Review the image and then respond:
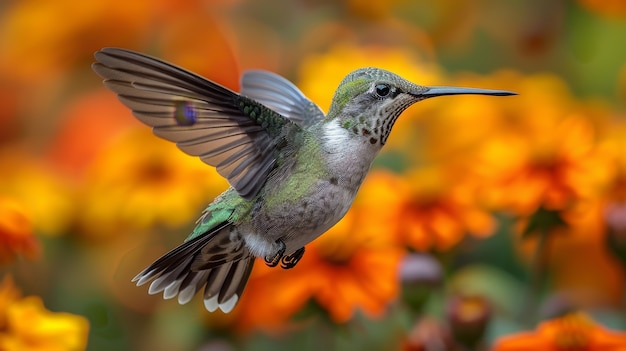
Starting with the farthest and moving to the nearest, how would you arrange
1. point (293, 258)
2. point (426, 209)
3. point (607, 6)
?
1. point (607, 6)
2. point (426, 209)
3. point (293, 258)

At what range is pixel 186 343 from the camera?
1317 mm

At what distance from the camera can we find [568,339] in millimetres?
1001

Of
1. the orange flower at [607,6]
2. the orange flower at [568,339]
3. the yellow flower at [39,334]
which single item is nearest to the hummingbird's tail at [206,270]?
the yellow flower at [39,334]

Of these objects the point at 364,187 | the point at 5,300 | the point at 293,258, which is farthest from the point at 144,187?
the point at 293,258

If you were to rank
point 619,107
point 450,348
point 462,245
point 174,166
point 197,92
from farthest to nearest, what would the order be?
point 619,107
point 174,166
point 462,245
point 450,348
point 197,92

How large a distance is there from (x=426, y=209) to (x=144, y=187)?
392 mm

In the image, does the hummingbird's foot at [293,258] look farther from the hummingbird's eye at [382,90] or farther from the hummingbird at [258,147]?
the hummingbird's eye at [382,90]

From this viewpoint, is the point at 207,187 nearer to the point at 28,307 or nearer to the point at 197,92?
the point at 28,307

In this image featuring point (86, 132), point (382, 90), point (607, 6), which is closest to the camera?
point (382, 90)

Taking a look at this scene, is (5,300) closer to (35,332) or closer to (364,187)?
(35,332)

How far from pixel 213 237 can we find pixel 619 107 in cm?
115

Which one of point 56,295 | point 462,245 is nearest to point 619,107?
point 462,245

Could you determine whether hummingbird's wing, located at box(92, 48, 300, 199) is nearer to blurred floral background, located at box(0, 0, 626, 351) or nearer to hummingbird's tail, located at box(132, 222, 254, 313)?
hummingbird's tail, located at box(132, 222, 254, 313)

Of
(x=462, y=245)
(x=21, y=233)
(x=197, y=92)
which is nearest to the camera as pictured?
(x=197, y=92)
